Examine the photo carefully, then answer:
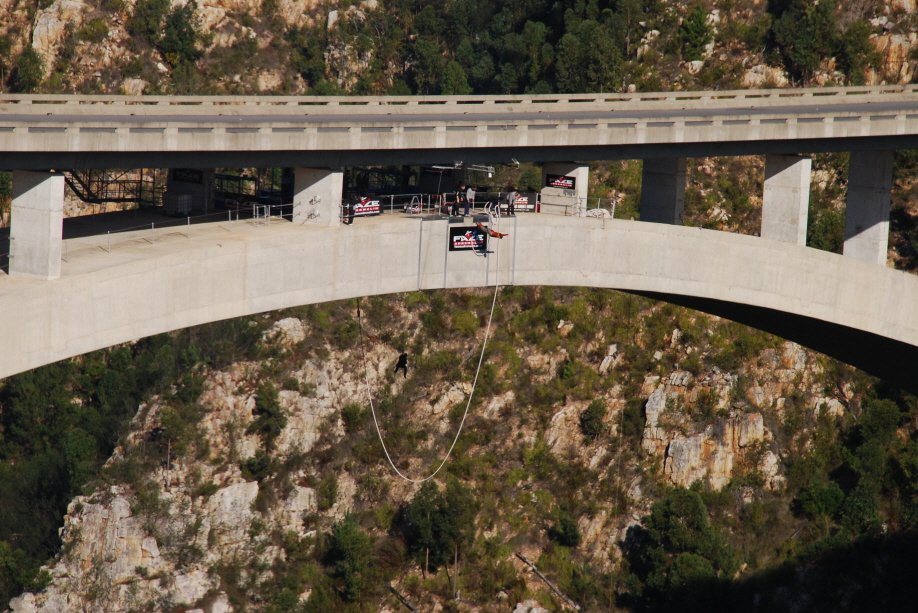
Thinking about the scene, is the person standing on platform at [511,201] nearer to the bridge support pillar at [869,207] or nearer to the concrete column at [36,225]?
the concrete column at [36,225]

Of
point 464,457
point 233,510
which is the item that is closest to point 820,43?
point 464,457

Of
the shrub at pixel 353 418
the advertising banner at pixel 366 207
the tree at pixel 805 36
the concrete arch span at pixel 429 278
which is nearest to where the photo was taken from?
the concrete arch span at pixel 429 278

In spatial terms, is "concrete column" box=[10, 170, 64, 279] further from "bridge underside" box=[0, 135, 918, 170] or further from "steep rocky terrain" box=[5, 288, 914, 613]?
"steep rocky terrain" box=[5, 288, 914, 613]

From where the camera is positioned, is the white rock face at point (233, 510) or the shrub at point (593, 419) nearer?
the white rock face at point (233, 510)

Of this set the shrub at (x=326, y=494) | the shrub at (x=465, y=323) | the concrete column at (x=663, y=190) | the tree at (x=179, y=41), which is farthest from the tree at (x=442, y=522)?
the tree at (x=179, y=41)

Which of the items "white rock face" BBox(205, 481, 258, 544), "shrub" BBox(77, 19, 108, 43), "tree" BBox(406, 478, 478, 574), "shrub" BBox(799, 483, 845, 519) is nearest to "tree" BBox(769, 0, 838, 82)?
"shrub" BBox(799, 483, 845, 519)
